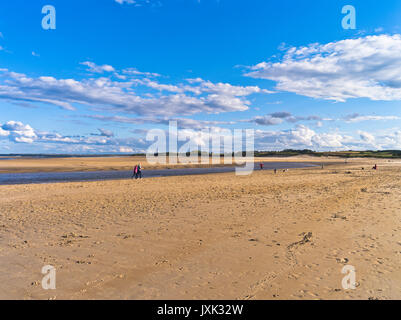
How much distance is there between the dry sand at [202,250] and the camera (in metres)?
5.86

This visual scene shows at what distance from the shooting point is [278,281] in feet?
20.2

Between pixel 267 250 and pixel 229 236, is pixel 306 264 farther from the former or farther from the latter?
pixel 229 236

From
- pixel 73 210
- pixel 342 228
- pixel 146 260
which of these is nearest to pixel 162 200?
pixel 73 210

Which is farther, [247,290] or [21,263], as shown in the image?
[21,263]

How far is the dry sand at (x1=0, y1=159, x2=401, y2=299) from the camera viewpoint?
19.2 ft

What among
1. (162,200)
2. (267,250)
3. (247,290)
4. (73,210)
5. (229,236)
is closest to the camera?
(247,290)

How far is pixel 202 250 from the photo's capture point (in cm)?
823

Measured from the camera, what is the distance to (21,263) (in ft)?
23.8
